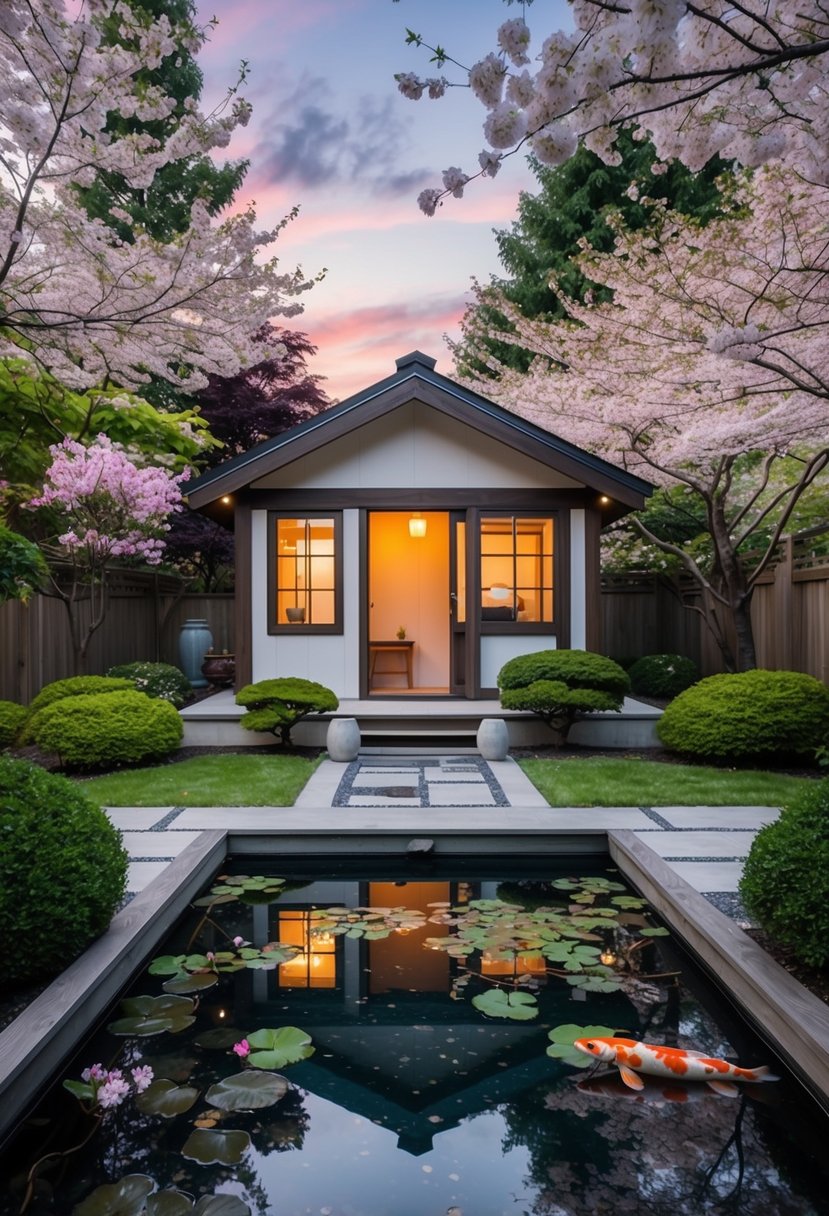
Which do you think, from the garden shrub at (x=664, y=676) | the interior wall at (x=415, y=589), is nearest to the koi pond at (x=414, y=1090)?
the garden shrub at (x=664, y=676)

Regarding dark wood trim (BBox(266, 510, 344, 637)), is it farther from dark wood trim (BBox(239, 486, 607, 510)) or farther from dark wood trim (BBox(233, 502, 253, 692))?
dark wood trim (BBox(233, 502, 253, 692))

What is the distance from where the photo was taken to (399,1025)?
9.78 feet

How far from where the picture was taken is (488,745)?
24.5 ft

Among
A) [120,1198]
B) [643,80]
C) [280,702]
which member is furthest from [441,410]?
[120,1198]

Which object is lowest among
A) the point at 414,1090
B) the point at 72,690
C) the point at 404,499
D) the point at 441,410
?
the point at 414,1090

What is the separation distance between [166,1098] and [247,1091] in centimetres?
24

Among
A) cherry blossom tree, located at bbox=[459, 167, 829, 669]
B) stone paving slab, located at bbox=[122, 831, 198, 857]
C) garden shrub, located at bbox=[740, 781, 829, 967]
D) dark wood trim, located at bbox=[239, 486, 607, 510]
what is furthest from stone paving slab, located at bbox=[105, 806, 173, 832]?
cherry blossom tree, located at bbox=[459, 167, 829, 669]

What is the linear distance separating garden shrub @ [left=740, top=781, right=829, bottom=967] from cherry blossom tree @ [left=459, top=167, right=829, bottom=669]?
331cm

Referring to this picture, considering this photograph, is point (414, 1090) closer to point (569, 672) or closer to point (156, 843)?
point (156, 843)

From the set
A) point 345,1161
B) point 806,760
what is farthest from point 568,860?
point 806,760

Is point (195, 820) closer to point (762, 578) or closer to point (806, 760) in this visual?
point (806, 760)

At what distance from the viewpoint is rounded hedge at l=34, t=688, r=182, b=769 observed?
21.9 ft

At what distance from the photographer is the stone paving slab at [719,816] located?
16.7 feet

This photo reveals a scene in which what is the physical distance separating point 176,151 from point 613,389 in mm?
5602
